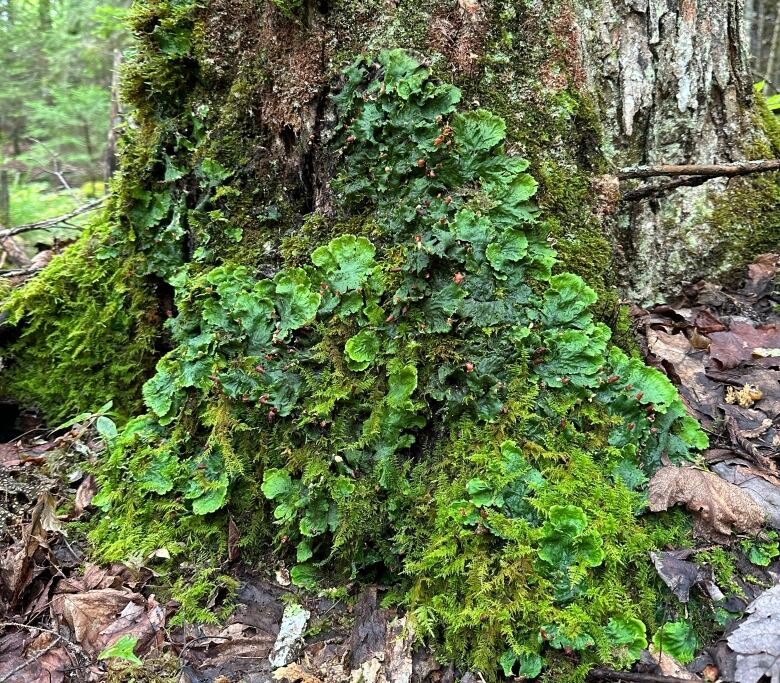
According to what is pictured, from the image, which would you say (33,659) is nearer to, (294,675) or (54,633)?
(54,633)

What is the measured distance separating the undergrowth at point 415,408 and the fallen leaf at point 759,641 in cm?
29

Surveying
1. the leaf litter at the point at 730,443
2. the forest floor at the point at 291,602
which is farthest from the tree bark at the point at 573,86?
the forest floor at the point at 291,602

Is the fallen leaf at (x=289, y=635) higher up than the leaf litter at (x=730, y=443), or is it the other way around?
the leaf litter at (x=730, y=443)

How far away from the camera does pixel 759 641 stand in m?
1.86

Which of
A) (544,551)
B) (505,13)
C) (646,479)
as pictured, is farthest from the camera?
(505,13)

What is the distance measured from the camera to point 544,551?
2.04 m

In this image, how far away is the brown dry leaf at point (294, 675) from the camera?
2086mm

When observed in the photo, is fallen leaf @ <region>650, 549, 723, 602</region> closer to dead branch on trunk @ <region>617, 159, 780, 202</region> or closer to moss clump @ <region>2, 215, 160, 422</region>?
dead branch on trunk @ <region>617, 159, 780, 202</region>

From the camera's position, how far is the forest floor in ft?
6.75

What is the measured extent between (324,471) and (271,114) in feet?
6.09

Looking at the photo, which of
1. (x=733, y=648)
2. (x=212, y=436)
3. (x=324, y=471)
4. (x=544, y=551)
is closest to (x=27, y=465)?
(x=212, y=436)

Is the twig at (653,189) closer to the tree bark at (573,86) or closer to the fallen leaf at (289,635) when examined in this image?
the tree bark at (573,86)

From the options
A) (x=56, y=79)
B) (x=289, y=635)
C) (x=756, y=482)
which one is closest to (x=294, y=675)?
(x=289, y=635)

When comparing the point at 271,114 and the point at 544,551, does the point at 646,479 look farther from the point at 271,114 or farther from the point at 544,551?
the point at 271,114
